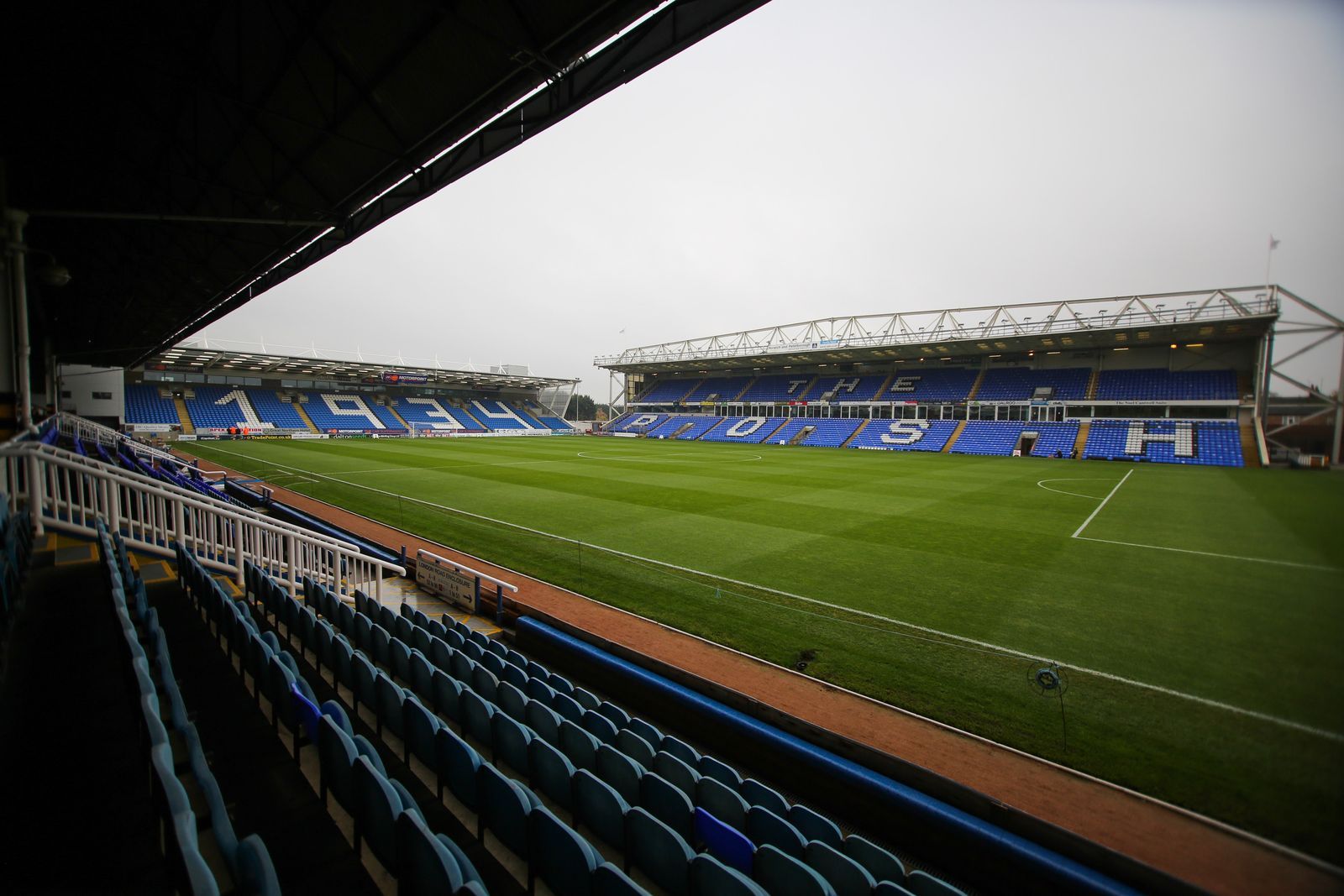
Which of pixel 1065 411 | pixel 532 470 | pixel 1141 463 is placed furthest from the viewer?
pixel 1065 411

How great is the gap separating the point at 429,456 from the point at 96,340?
53.1 feet

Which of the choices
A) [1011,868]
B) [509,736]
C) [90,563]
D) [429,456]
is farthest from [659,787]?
[429,456]

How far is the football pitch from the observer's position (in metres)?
2.32

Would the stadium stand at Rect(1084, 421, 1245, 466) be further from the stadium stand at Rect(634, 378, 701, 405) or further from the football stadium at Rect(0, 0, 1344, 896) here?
the stadium stand at Rect(634, 378, 701, 405)

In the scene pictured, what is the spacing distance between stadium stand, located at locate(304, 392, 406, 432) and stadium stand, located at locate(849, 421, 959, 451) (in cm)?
4252

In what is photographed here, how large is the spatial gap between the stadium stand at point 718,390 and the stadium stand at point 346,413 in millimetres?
30185

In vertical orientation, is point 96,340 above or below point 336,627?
above

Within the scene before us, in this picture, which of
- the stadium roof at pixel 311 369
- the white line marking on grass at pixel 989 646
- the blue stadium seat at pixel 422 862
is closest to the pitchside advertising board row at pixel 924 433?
the stadium roof at pixel 311 369

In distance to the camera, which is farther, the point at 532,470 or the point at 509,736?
the point at 532,470

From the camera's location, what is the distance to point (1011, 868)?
11.2 ft

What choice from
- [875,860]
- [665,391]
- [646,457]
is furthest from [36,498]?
[665,391]

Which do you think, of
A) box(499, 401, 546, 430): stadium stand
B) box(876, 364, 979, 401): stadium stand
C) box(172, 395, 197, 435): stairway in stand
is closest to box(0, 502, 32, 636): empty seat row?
box(172, 395, 197, 435): stairway in stand

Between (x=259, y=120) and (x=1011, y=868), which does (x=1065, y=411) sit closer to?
(x=1011, y=868)

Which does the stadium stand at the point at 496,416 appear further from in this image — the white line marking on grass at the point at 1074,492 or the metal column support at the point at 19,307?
the white line marking on grass at the point at 1074,492
